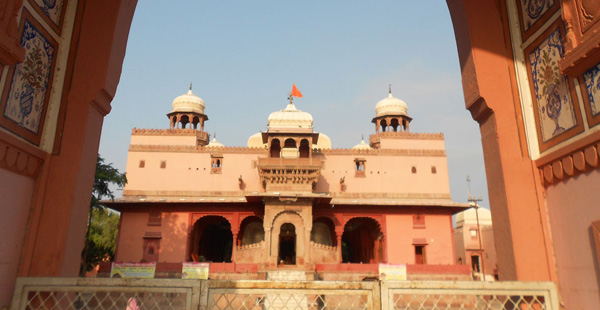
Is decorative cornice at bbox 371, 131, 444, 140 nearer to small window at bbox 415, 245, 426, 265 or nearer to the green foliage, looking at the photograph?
small window at bbox 415, 245, 426, 265

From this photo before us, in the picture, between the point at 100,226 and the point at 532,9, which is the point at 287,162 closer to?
the point at 532,9

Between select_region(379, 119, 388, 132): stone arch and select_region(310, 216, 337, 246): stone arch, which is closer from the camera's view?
select_region(310, 216, 337, 246): stone arch

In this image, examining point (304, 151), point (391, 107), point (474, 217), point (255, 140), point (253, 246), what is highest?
point (391, 107)

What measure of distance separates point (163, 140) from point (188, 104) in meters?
3.45

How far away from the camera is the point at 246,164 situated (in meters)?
25.7

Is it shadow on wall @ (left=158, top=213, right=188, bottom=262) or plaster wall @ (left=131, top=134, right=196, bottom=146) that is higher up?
plaster wall @ (left=131, top=134, right=196, bottom=146)

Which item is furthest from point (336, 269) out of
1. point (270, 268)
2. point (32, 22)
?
point (32, 22)

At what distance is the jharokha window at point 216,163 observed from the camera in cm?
2564

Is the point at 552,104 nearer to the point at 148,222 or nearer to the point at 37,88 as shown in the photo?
the point at 37,88

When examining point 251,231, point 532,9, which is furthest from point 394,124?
point 532,9

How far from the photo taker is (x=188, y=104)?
2861 cm

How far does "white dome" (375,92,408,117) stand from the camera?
92.0 feet

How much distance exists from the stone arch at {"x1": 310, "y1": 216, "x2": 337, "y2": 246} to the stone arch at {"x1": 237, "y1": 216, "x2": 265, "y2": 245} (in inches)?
127

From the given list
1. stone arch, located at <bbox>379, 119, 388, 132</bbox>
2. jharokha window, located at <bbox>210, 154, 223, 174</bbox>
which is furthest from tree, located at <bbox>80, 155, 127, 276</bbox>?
stone arch, located at <bbox>379, 119, 388, 132</bbox>
